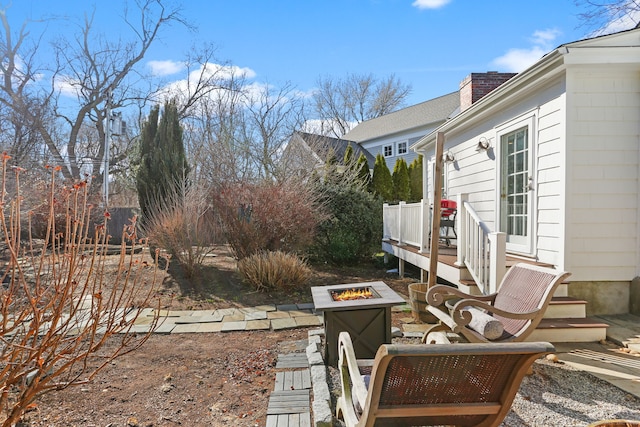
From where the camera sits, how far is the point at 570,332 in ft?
12.3

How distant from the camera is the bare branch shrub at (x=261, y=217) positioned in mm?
7832

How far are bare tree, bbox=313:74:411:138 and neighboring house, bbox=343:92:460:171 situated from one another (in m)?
4.49

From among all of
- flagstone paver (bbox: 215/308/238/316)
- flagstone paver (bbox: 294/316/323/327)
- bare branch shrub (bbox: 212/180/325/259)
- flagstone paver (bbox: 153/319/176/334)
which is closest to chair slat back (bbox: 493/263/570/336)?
flagstone paver (bbox: 294/316/323/327)

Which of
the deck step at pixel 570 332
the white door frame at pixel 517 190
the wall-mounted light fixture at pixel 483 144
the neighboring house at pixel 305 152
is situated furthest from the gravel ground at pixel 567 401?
the neighboring house at pixel 305 152

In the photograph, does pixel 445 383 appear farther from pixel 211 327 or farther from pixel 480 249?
pixel 211 327

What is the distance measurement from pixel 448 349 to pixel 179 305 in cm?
528

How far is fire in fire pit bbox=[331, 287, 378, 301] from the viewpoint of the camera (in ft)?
12.1

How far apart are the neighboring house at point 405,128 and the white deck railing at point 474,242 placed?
12942 millimetres

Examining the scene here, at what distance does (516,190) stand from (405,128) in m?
14.6

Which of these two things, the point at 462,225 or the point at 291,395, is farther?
the point at 462,225

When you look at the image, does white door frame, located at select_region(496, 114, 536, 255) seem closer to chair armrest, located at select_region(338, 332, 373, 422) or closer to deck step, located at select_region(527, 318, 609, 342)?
deck step, located at select_region(527, 318, 609, 342)

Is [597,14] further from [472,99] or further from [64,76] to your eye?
[64,76]

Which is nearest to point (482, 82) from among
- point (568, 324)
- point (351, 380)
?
point (568, 324)

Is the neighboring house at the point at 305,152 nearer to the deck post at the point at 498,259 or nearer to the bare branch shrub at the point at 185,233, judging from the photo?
the bare branch shrub at the point at 185,233
